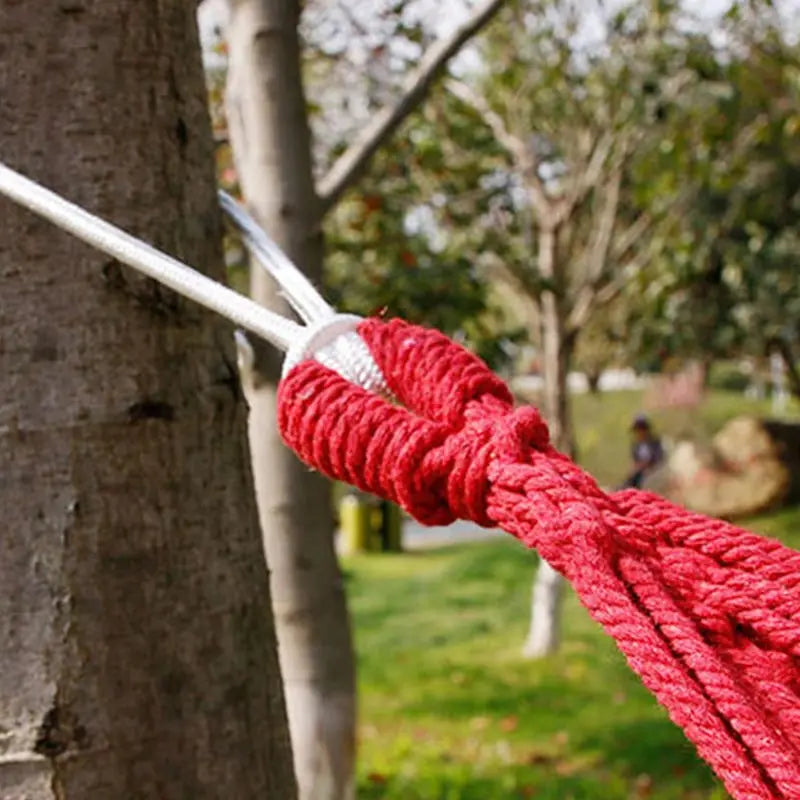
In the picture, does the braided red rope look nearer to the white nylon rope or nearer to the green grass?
the white nylon rope

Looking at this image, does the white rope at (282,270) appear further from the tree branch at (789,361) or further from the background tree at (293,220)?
the tree branch at (789,361)

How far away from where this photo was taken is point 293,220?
9.36ft

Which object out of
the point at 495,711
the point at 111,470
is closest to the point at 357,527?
the point at 495,711

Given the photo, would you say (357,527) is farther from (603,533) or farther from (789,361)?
(603,533)

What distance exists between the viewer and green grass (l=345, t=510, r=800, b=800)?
4566 millimetres

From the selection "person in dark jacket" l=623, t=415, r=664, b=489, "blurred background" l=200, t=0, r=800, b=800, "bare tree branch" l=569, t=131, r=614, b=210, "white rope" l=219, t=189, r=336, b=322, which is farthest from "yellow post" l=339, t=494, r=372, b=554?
"white rope" l=219, t=189, r=336, b=322

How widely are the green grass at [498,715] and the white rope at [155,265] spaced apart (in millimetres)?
1997

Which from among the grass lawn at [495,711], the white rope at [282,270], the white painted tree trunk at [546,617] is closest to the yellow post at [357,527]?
the grass lawn at [495,711]

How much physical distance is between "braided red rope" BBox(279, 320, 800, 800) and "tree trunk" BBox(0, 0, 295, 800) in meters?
0.18

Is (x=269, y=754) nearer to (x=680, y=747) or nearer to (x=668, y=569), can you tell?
(x=668, y=569)

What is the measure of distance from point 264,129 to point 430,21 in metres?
1.99

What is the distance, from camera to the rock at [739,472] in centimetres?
1240

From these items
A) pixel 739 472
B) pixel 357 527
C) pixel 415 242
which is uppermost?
pixel 415 242

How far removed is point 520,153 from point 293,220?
5.22 m
